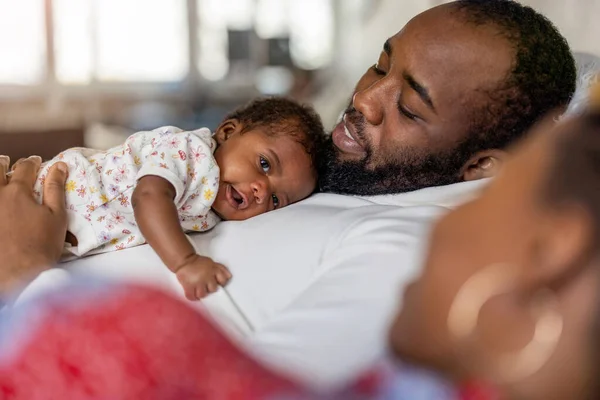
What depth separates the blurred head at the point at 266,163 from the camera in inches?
52.5

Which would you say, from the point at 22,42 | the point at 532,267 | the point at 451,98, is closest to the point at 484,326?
the point at 532,267

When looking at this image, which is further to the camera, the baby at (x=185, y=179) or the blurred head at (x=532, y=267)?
the baby at (x=185, y=179)

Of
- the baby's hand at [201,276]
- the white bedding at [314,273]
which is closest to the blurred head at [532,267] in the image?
the white bedding at [314,273]

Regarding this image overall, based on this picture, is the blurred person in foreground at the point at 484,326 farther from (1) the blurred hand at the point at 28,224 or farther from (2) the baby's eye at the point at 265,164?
(2) the baby's eye at the point at 265,164

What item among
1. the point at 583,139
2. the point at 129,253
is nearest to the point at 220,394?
the point at 583,139

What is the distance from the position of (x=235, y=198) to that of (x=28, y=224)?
15.2 inches

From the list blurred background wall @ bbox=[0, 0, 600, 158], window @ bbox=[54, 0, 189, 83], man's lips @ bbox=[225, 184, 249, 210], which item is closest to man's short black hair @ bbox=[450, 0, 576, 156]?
man's lips @ bbox=[225, 184, 249, 210]

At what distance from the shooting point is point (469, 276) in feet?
1.37

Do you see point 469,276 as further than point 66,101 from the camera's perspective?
No

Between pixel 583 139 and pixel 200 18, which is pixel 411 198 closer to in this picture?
pixel 583 139

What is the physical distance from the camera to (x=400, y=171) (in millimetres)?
1330

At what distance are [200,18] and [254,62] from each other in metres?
0.52

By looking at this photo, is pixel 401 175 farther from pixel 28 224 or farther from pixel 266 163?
pixel 28 224

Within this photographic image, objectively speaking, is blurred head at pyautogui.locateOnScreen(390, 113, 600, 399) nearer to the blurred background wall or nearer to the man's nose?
A: the man's nose
